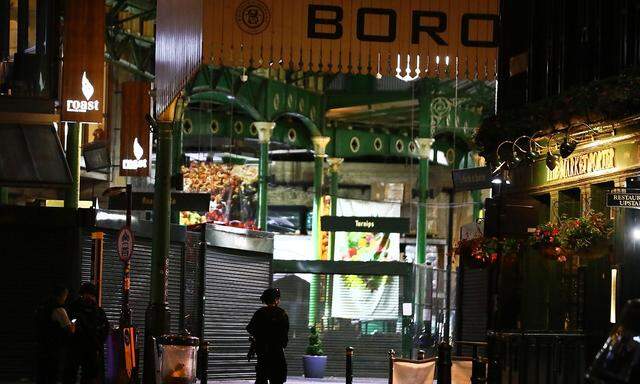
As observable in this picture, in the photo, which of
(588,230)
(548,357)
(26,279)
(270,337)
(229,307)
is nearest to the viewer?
(548,357)

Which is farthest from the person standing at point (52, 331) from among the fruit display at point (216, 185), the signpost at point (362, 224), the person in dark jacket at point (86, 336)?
the signpost at point (362, 224)

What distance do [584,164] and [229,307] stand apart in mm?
13677

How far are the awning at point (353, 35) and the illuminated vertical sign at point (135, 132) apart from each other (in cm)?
1257

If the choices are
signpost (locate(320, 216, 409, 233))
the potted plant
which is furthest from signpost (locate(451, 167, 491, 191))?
signpost (locate(320, 216, 409, 233))

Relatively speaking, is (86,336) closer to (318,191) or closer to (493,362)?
(493,362)

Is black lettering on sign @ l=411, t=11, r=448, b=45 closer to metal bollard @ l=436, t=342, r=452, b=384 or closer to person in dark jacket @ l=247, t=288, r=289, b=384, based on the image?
person in dark jacket @ l=247, t=288, r=289, b=384

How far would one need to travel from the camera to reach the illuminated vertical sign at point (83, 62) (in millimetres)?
29562

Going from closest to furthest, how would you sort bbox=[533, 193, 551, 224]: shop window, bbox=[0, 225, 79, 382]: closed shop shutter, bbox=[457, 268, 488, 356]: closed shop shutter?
bbox=[533, 193, 551, 224]: shop window, bbox=[457, 268, 488, 356]: closed shop shutter, bbox=[0, 225, 79, 382]: closed shop shutter

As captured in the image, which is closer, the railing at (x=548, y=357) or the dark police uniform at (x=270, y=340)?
the railing at (x=548, y=357)

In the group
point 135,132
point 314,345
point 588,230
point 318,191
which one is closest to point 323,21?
point 588,230

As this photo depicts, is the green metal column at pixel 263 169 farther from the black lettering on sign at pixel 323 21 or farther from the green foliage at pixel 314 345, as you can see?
the black lettering on sign at pixel 323 21

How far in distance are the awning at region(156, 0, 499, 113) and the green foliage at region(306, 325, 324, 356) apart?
1469cm

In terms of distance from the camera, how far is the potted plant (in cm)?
3438

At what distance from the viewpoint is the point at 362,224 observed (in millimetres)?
40094
